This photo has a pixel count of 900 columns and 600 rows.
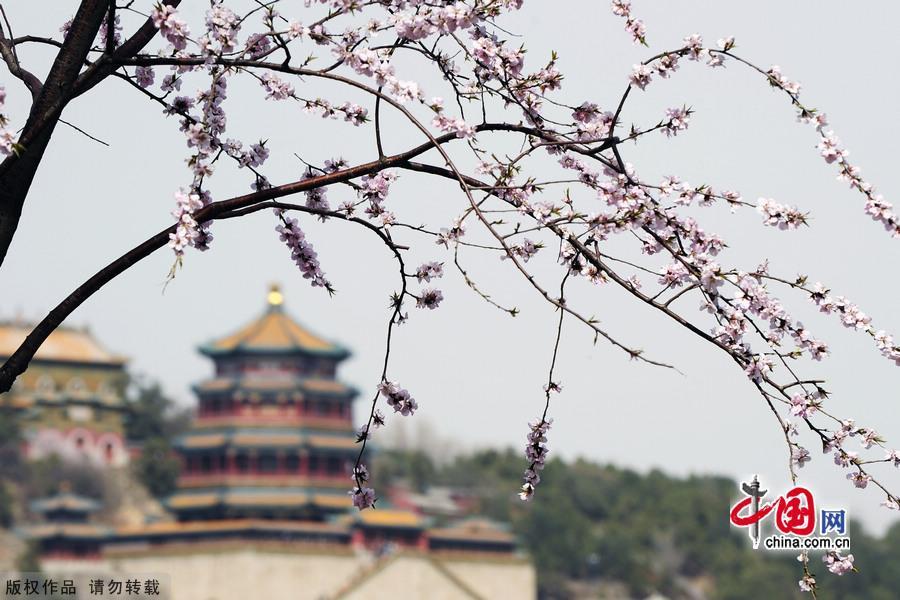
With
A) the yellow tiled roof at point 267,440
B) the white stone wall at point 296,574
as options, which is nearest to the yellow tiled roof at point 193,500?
the yellow tiled roof at point 267,440

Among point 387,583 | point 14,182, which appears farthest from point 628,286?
point 387,583

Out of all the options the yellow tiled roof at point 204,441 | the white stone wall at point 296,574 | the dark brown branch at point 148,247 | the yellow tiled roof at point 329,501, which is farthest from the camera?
the yellow tiled roof at point 204,441

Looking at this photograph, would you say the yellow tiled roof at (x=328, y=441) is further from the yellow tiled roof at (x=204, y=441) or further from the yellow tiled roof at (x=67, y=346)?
the yellow tiled roof at (x=67, y=346)

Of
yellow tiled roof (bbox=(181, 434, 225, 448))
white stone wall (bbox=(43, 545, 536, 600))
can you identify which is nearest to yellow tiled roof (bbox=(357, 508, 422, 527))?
white stone wall (bbox=(43, 545, 536, 600))

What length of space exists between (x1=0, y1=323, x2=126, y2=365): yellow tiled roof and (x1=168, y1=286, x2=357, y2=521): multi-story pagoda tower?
13.1 m

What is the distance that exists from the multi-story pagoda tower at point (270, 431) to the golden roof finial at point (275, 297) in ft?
0.14

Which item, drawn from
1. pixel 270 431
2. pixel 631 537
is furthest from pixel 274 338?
pixel 631 537

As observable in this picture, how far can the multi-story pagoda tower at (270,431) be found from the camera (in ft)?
234

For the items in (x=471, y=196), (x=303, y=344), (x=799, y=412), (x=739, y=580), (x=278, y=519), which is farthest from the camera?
(x=739, y=580)

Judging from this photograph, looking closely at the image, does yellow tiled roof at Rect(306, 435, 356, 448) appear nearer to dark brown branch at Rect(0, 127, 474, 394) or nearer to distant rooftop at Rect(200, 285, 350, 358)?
distant rooftop at Rect(200, 285, 350, 358)

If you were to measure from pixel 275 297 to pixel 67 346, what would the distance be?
17.0 m

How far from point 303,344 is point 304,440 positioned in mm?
4519

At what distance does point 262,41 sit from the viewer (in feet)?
22.9

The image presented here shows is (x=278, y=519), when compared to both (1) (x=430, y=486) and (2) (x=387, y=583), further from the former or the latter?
(1) (x=430, y=486)
